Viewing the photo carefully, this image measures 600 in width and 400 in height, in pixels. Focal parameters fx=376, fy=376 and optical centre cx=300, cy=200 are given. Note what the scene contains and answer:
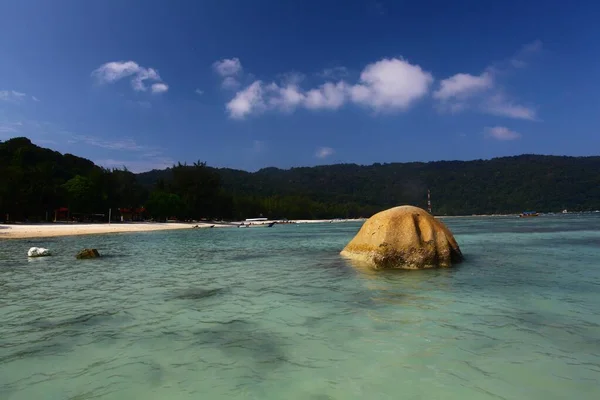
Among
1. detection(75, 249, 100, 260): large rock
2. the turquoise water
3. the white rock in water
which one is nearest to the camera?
the turquoise water

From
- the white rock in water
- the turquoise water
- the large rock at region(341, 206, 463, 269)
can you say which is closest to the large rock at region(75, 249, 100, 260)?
the white rock in water

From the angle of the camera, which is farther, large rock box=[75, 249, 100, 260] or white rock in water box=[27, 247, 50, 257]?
white rock in water box=[27, 247, 50, 257]

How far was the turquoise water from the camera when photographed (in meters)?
5.30

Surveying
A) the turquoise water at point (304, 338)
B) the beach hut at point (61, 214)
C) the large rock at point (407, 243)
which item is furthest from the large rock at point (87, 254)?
the beach hut at point (61, 214)

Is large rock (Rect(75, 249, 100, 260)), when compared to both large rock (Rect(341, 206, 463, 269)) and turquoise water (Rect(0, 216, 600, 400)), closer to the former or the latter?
turquoise water (Rect(0, 216, 600, 400))

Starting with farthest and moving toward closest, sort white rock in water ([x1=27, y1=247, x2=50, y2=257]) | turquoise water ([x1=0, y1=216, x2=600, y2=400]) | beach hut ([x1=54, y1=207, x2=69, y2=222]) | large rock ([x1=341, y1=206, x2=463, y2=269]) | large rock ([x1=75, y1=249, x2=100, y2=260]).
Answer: beach hut ([x1=54, y1=207, x2=69, y2=222]) → white rock in water ([x1=27, y1=247, x2=50, y2=257]) → large rock ([x1=75, y1=249, x2=100, y2=260]) → large rock ([x1=341, y1=206, x2=463, y2=269]) → turquoise water ([x1=0, y1=216, x2=600, y2=400])

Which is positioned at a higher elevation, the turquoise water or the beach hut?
the beach hut

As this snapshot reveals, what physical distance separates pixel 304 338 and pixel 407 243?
1000cm

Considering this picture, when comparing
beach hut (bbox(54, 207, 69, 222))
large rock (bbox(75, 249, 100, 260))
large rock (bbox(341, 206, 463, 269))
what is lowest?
large rock (bbox(75, 249, 100, 260))

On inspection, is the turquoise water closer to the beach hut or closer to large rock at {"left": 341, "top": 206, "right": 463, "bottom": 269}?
large rock at {"left": 341, "top": 206, "right": 463, "bottom": 269}

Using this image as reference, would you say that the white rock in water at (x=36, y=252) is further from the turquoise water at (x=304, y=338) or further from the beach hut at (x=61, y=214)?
the beach hut at (x=61, y=214)

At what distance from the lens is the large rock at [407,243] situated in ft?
52.5

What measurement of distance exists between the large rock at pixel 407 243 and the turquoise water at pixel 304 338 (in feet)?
Answer: 6.45

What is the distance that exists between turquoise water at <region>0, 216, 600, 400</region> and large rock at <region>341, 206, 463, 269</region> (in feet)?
6.45
